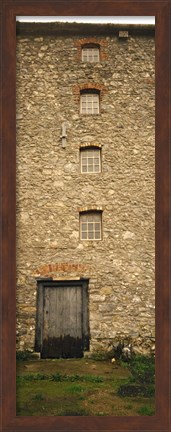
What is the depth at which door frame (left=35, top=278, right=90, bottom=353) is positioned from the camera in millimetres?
7945

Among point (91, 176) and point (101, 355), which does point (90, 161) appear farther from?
point (101, 355)

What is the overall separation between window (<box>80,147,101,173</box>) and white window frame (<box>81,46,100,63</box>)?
73.1 inches

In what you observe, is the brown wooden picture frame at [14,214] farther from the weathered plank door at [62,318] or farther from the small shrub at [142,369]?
the weathered plank door at [62,318]

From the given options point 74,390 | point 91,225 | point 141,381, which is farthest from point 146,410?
point 91,225

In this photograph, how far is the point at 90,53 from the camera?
830 cm

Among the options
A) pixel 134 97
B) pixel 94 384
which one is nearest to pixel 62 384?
pixel 94 384

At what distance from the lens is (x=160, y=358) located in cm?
428

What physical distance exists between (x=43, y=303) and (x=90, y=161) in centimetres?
317

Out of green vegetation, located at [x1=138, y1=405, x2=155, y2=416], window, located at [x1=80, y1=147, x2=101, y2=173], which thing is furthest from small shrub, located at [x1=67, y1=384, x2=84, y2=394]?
window, located at [x1=80, y1=147, x2=101, y2=173]

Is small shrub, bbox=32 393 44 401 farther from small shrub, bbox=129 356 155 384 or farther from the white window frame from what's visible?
the white window frame

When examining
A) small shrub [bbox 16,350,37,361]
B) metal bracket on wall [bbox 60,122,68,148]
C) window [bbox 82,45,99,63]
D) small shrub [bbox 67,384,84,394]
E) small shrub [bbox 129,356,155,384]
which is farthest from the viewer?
window [bbox 82,45,99,63]

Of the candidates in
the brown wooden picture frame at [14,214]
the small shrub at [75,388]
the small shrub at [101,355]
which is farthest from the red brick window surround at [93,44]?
the small shrub at [75,388]

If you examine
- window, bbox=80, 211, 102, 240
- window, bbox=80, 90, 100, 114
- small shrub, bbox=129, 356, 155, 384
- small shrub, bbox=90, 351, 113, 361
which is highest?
window, bbox=80, 90, 100, 114

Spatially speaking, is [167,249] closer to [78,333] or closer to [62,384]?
[62,384]
